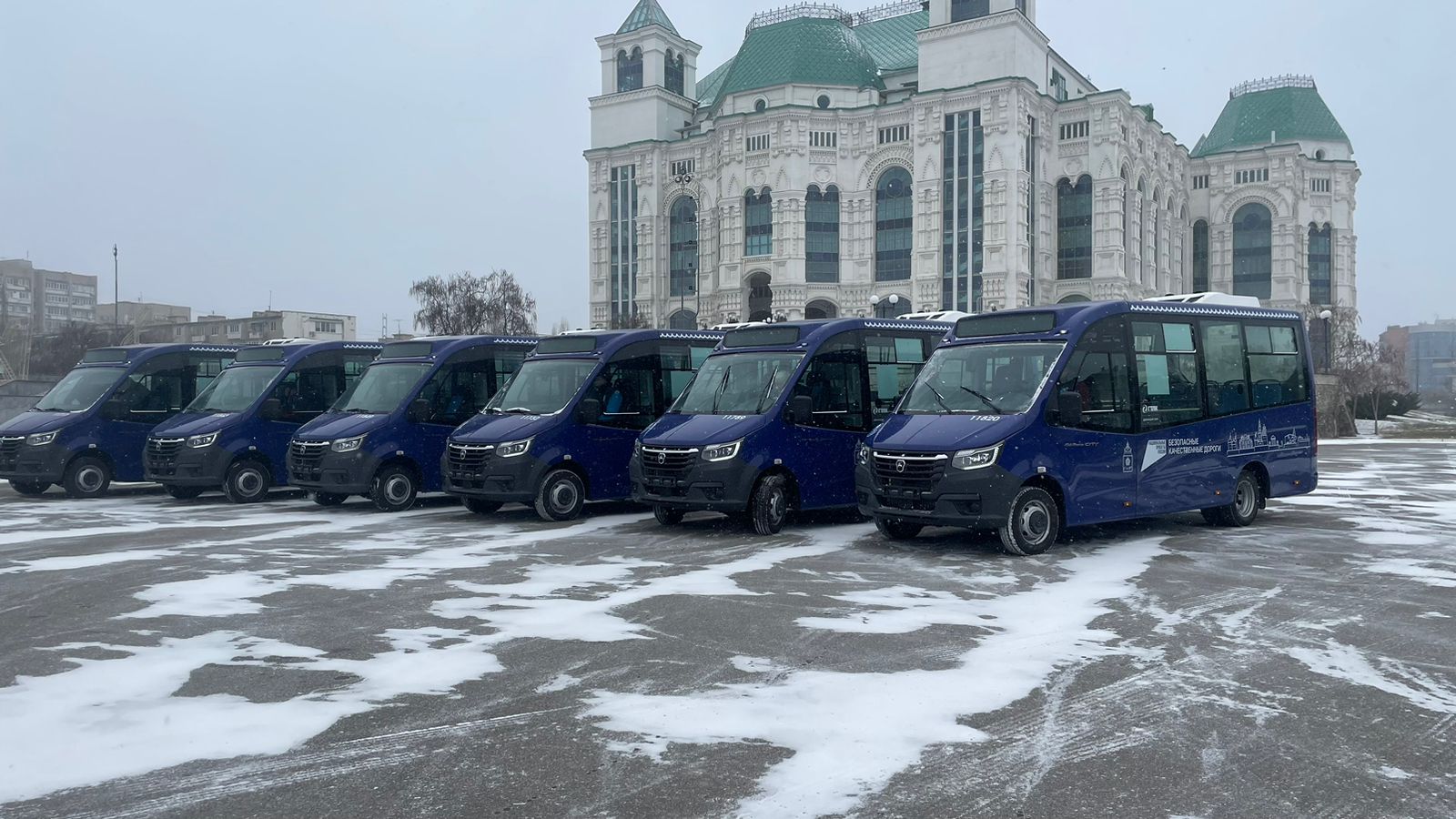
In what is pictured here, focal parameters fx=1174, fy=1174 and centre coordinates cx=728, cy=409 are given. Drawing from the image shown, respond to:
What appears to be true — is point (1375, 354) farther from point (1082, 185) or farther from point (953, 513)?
point (953, 513)

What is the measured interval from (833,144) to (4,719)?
273 ft

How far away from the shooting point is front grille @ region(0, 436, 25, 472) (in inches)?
739

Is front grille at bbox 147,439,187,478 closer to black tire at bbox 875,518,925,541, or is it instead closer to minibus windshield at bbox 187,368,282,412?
minibus windshield at bbox 187,368,282,412

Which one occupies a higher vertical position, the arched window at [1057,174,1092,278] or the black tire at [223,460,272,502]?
the arched window at [1057,174,1092,278]

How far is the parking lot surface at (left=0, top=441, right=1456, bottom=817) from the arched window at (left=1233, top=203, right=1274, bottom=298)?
98.8 meters

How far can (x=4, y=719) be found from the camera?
578 cm

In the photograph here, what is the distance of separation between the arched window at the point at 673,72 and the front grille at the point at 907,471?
306 ft

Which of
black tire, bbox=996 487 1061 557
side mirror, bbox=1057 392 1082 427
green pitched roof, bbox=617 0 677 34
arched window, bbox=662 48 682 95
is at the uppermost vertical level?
green pitched roof, bbox=617 0 677 34

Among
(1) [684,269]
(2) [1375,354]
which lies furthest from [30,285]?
(2) [1375,354]

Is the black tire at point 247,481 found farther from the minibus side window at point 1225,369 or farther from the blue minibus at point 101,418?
the minibus side window at point 1225,369

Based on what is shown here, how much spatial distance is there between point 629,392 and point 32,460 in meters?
10.3

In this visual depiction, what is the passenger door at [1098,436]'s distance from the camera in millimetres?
11797

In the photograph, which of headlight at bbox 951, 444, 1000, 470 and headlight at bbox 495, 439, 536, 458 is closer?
headlight at bbox 951, 444, 1000, 470

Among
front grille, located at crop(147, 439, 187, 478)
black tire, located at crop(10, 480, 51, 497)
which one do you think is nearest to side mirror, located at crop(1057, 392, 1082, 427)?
front grille, located at crop(147, 439, 187, 478)
